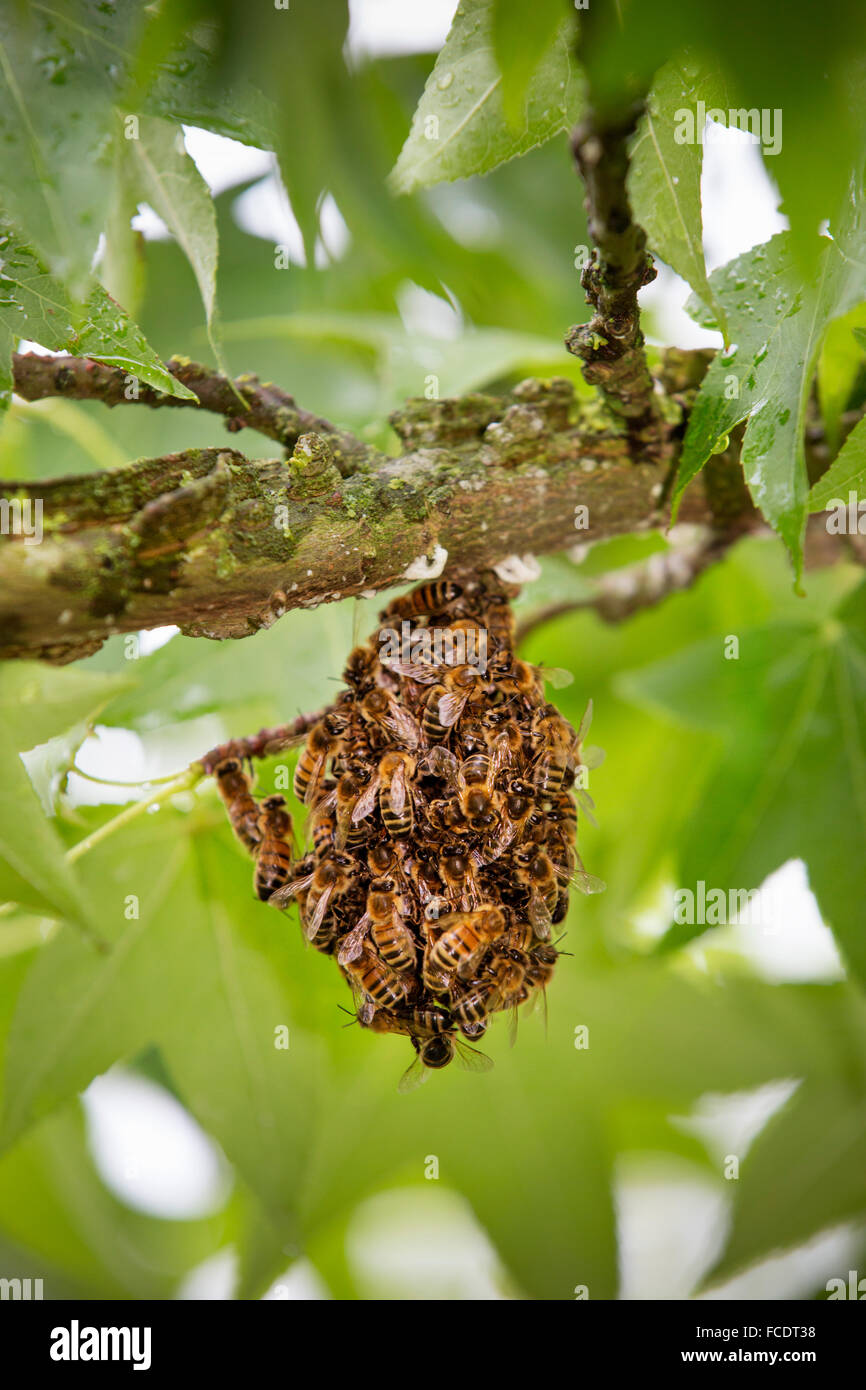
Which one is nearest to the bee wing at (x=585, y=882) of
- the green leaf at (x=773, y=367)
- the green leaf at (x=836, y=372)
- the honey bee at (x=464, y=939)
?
the honey bee at (x=464, y=939)

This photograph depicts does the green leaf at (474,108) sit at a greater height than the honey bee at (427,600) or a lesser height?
greater

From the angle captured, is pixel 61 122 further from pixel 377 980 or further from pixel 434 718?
pixel 377 980

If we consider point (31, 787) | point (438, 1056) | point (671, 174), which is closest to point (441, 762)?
point (438, 1056)

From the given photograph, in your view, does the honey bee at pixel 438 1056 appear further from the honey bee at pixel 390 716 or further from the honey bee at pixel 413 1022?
the honey bee at pixel 390 716

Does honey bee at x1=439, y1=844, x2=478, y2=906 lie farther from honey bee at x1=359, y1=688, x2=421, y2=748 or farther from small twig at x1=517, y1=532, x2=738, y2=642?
small twig at x1=517, y1=532, x2=738, y2=642

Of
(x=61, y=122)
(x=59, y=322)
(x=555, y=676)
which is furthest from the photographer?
(x=555, y=676)

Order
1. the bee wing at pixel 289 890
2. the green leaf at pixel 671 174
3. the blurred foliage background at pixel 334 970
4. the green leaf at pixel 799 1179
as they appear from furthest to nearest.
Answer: the green leaf at pixel 799 1179 → the blurred foliage background at pixel 334 970 → the bee wing at pixel 289 890 → the green leaf at pixel 671 174

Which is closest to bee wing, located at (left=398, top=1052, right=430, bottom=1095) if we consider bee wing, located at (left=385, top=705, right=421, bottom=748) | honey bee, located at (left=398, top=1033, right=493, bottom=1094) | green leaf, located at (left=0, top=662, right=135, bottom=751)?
honey bee, located at (left=398, top=1033, right=493, bottom=1094)
